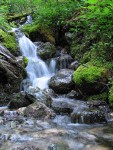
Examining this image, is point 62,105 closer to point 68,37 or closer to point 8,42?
point 8,42

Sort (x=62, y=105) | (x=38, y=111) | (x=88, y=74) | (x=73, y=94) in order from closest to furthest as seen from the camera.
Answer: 1. (x=38, y=111)
2. (x=62, y=105)
3. (x=88, y=74)
4. (x=73, y=94)

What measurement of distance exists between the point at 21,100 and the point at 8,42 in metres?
4.56

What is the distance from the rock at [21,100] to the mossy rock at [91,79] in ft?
5.99

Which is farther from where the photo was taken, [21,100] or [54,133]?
[21,100]

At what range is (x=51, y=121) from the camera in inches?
289

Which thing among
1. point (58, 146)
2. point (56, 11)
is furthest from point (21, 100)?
point (56, 11)

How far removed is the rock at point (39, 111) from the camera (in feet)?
25.0

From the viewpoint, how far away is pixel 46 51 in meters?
12.8

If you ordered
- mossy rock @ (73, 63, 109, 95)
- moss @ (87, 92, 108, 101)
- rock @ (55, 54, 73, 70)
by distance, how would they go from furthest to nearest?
rock @ (55, 54, 73, 70) → mossy rock @ (73, 63, 109, 95) → moss @ (87, 92, 108, 101)

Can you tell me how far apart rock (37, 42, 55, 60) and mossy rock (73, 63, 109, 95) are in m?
3.65

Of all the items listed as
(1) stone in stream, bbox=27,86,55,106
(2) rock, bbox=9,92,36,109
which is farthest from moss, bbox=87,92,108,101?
(2) rock, bbox=9,92,36,109

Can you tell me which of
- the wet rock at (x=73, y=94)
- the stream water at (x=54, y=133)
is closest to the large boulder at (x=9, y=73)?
the stream water at (x=54, y=133)

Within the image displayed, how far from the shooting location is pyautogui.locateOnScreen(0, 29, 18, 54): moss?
39.1 ft

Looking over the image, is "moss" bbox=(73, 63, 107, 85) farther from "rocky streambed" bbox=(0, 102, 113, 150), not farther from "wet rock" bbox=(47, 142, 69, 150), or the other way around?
"wet rock" bbox=(47, 142, 69, 150)
